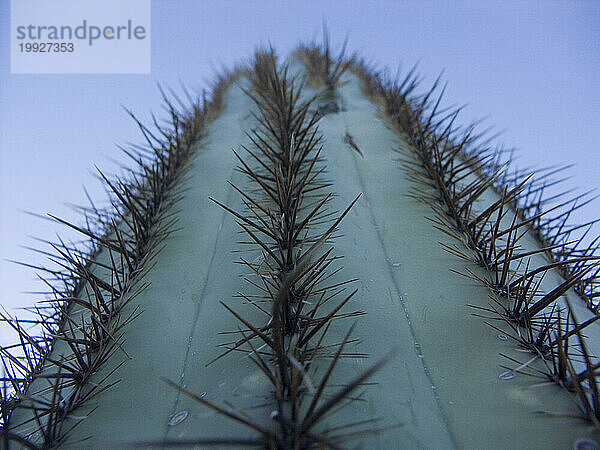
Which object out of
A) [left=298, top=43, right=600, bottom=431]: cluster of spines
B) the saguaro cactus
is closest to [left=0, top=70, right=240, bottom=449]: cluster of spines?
the saguaro cactus

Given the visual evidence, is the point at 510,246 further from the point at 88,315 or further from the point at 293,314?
the point at 88,315

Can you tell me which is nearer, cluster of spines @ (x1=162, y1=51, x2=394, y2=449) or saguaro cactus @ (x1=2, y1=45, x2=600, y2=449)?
cluster of spines @ (x1=162, y1=51, x2=394, y2=449)

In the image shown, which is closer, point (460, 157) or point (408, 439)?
point (408, 439)

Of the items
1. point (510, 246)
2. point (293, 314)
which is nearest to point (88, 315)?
point (293, 314)

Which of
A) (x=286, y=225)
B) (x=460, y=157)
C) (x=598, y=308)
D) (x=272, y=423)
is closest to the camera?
(x=272, y=423)

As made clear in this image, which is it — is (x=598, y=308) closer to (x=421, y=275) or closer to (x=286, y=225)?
(x=421, y=275)

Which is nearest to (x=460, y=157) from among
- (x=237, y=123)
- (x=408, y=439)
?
(x=237, y=123)

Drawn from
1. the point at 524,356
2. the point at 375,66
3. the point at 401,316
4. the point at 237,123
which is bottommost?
the point at 524,356

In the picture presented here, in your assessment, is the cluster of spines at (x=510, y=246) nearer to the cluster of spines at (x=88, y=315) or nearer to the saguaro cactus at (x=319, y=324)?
the saguaro cactus at (x=319, y=324)

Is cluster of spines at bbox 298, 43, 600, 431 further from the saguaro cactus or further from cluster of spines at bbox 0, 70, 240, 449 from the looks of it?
cluster of spines at bbox 0, 70, 240, 449
